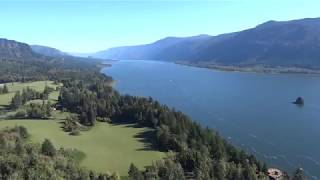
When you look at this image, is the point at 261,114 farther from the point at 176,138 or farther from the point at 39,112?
the point at 39,112

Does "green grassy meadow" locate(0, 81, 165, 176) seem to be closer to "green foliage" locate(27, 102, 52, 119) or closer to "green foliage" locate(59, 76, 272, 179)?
"green foliage" locate(27, 102, 52, 119)

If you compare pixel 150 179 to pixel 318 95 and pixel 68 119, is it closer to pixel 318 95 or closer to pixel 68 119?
pixel 68 119

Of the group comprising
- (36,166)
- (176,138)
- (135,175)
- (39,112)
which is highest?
(36,166)

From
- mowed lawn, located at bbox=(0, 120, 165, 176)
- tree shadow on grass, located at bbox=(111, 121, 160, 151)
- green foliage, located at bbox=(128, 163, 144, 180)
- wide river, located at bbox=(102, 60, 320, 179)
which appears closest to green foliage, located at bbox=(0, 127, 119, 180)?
green foliage, located at bbox=(128, 163, 144, 180)

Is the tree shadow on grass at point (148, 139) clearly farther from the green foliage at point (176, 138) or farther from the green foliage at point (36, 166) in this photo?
the green foliage at point (36, 166)

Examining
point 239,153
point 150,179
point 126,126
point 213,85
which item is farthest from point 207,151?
point 213,85

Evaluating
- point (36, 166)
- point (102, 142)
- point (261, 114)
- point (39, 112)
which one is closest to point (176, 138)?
point (102, 142)
